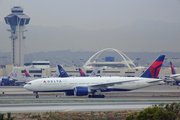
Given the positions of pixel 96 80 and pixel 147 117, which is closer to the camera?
pixel 147 117

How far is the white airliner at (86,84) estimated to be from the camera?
48406mm

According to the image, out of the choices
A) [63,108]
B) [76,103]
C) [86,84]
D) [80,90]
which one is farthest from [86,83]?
[63,108]

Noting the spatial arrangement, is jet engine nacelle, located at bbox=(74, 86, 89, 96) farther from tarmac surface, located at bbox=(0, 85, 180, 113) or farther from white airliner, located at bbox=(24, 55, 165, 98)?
tarmac surface, located at bbox=(0, 85, 180, 113)

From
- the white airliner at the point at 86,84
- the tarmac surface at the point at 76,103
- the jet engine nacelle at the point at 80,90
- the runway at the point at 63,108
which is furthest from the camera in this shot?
the white airliner at the point at 86,84

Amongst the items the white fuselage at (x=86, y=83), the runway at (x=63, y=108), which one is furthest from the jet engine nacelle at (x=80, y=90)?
the runway at (x=63, y=108)

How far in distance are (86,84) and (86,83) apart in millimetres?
199

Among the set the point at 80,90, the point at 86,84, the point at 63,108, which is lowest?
the point at 63,108

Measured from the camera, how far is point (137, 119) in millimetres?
22422

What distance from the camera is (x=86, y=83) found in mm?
50125

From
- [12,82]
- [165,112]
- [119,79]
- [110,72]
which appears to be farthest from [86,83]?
[110,72]

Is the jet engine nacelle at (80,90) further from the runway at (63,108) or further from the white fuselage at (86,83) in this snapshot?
the runway at (63,108)

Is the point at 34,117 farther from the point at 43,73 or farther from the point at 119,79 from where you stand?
the point at 43,73

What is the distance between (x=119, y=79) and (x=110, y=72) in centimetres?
8890

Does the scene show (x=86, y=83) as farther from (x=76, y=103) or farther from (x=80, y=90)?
(x=76, y=103)
